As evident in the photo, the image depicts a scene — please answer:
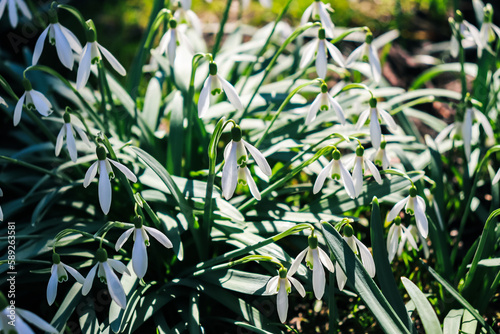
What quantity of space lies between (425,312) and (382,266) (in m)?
0.17

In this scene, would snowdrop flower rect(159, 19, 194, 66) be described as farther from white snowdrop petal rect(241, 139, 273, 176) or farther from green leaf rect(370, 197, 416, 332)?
green leaf rect(370, 197, 416, 332)

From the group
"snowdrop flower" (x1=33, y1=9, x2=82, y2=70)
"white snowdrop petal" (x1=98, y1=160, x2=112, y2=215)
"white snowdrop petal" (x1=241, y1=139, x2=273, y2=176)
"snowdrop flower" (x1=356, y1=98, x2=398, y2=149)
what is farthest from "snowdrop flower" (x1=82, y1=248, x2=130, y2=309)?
"snowdrop flower" (x1=356, y1=98, x2=398, y2=149)

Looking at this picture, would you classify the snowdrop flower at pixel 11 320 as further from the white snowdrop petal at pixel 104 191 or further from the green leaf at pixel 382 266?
the green leaf at pixel 382 266

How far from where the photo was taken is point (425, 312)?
4.44ft

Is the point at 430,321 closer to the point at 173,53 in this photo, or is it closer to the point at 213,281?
the point at 213,281

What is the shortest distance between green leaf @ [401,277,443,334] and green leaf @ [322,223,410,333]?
0.08m

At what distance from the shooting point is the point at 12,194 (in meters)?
2.18

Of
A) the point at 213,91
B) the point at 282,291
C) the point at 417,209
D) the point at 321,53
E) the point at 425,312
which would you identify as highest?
the point at 321,53

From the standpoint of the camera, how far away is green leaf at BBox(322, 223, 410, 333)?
126 cm

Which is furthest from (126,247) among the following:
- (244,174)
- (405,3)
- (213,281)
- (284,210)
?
(405,3)

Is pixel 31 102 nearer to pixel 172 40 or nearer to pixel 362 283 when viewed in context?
pixel 172 40

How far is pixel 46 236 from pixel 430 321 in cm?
125

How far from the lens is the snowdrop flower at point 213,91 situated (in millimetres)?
1271

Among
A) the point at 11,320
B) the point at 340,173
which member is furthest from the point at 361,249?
the point at 11,320
